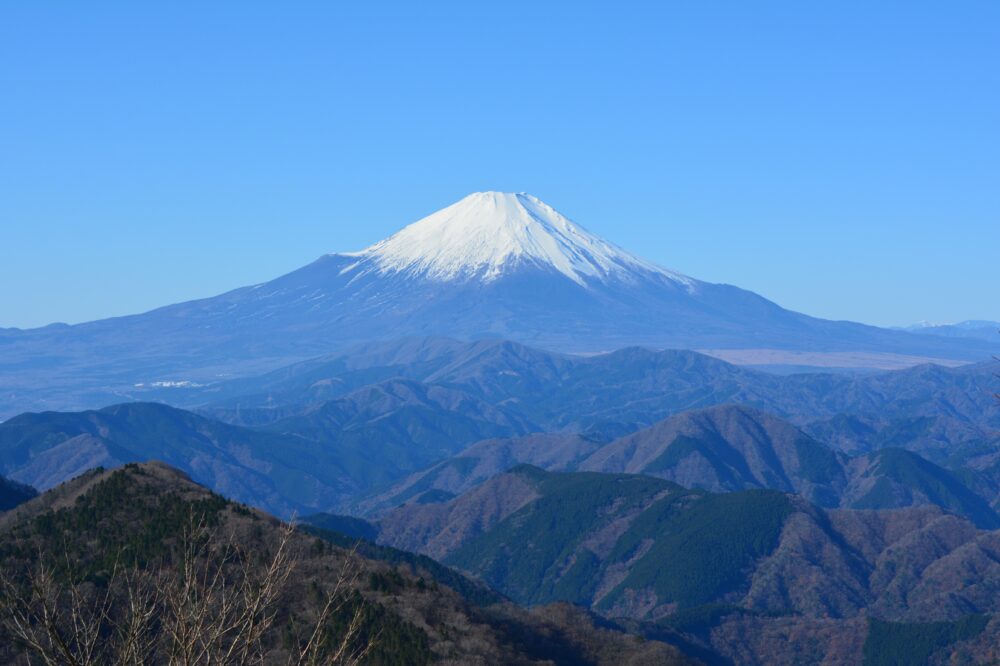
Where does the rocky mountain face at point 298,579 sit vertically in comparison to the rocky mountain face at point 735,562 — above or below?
above

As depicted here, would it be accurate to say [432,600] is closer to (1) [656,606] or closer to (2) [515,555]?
(1) [656,606]

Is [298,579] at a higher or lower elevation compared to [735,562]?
higher

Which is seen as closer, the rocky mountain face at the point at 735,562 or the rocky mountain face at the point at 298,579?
the rocky mountain face at the point at 298,579

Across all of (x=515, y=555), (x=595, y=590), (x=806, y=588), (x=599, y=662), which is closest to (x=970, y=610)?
(x=806, y=588)

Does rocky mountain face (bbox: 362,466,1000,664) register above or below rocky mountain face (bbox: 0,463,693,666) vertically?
below

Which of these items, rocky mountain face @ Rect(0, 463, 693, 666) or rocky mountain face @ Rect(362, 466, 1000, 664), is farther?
rocky mountain face @ Rect(362, 466, 1000, 664)
